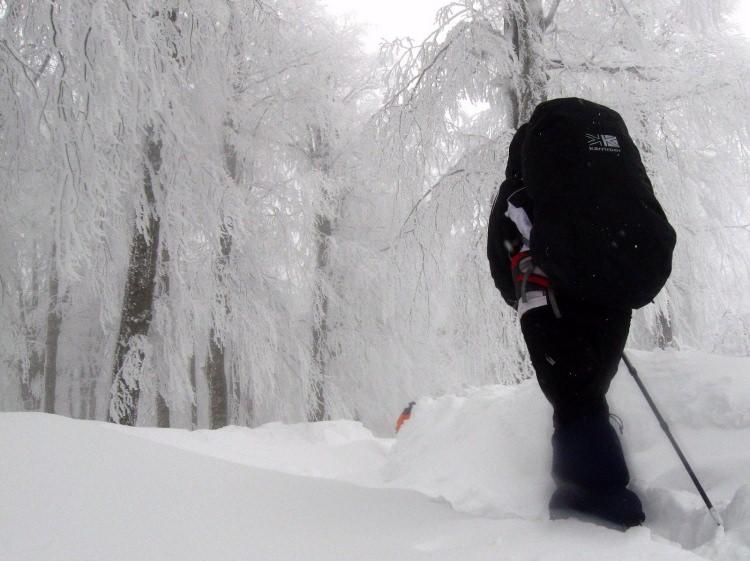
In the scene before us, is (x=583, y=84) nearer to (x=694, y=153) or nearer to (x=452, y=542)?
(x=694, y=153)

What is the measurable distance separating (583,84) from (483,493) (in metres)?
4.22

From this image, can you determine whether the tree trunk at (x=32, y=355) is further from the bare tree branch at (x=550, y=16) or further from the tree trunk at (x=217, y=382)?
the bare tree branch at (x=550, y=16)

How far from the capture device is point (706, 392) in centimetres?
216

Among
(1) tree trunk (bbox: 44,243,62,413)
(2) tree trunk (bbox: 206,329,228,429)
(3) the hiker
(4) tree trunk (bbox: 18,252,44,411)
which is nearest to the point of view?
(3) the hiker

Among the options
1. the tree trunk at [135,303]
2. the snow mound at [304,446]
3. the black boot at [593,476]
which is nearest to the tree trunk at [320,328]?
the snow mound at [304,446]

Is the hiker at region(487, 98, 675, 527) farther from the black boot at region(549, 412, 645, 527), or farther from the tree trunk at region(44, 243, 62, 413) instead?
the tree trunk at region(44, 243, 62, 413)

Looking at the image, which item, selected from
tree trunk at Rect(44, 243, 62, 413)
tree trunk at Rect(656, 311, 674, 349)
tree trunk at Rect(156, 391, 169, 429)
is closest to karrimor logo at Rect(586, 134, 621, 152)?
tree trunk at Rect(656, 311, 674, 349)

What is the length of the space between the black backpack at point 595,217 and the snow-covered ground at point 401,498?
0.68 metres

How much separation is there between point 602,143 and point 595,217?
0.31 metres

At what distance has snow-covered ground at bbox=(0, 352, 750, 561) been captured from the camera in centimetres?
143

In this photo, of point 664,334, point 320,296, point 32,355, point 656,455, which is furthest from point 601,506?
point 32,355

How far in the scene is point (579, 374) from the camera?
1798mm

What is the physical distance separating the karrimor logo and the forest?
8.83 ft

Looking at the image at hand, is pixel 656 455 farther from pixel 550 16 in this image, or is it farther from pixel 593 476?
pixel 550 16
